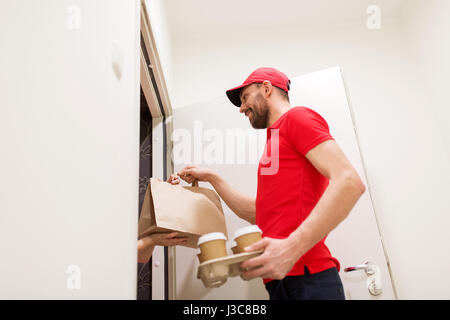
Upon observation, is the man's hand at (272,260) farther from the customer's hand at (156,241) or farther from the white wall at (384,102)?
the white wall at (384,102)

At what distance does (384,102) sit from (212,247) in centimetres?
152

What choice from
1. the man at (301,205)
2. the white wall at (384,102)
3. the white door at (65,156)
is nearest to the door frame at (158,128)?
the white wall at (384,102)

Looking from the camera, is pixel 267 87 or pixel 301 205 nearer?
pixel 301 205

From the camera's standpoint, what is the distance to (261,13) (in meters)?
2.01

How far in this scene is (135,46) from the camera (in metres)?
0.96

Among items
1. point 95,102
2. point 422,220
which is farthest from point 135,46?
point 422,220

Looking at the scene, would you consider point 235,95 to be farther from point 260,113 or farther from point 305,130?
point 305,130

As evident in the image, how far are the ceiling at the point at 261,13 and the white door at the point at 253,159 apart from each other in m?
0.64

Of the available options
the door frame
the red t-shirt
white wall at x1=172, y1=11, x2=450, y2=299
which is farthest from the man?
white wall at x1=172, y1=11, x2=450, y2=299

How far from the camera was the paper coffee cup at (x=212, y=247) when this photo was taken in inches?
28.8

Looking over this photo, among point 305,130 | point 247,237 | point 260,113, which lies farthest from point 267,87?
point 247,237

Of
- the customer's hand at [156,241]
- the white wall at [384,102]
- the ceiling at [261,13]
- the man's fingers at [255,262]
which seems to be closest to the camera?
the man's fingers at [255,262]

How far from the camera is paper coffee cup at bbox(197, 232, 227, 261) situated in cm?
73

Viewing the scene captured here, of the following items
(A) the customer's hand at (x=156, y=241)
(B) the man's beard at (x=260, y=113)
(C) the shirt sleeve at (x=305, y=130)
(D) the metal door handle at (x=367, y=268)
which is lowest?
(D) the metal door handle at (x=367, y=268)
